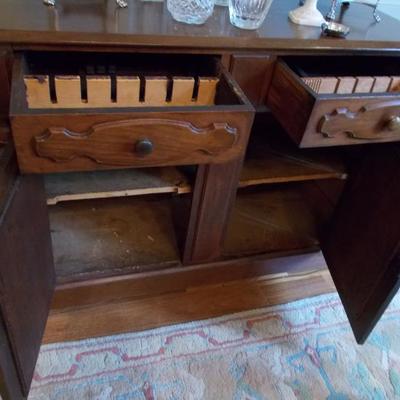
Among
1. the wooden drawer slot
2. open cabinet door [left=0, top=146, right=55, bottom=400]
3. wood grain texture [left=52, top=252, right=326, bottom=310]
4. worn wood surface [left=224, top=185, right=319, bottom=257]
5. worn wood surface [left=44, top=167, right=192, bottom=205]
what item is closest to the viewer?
open cabinet door [left=0, top=146, right=55, bottom=400]

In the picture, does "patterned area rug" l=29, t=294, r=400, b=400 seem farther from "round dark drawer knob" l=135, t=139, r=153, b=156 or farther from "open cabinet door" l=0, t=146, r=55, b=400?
"round dark drawer knob" l=135, t=139, r=153, b=156

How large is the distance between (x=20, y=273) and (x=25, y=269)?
1.0 inches

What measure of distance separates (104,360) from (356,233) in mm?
686

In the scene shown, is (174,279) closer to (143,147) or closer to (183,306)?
(183,306)

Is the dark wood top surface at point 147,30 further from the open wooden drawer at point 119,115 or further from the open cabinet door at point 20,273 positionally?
the open cabinet door at point 20,273

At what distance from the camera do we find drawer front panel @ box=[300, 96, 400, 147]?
2.34 ft

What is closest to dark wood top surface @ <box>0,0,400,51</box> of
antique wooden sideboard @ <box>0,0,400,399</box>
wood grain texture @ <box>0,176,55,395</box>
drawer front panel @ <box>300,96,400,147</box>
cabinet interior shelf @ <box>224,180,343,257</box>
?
antique wooden sideboard @ <box>0,0,400,399</box>

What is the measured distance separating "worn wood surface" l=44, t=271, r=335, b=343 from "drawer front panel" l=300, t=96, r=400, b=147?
0.54 metres

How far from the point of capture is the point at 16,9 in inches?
28.6

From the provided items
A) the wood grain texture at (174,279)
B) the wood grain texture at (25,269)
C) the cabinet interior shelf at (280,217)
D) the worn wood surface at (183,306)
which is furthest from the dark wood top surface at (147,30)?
the worn wood surface at (183,306)

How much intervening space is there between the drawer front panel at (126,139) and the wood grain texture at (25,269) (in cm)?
7

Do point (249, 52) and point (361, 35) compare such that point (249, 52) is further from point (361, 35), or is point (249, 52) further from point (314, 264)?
point (314, 264)

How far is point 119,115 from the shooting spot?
60cm

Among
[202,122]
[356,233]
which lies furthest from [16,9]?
[356,233]
